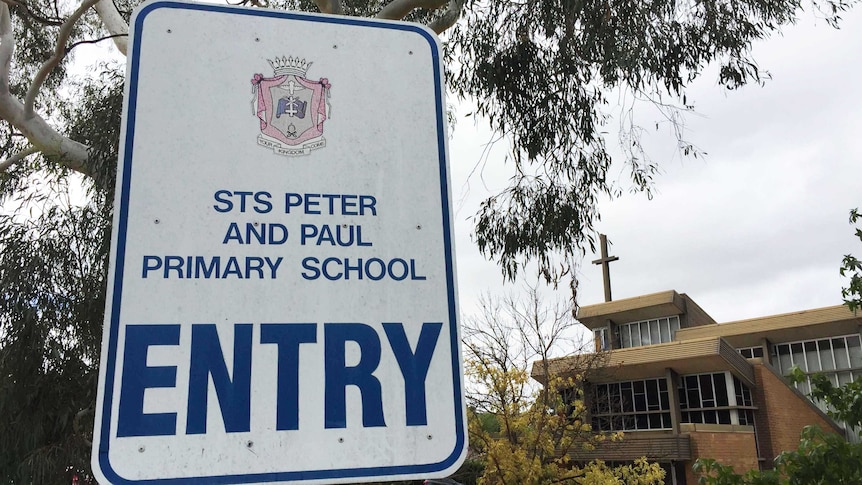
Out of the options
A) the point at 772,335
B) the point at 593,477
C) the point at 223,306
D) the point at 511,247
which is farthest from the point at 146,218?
the point at 772,335

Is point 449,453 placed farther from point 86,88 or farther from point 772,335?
point 772,335

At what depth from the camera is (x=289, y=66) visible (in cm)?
128

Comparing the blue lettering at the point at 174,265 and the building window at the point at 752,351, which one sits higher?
the building window at the point at 752,351

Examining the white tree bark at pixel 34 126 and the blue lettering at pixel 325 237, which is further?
the white tree bark at pixel 34 126

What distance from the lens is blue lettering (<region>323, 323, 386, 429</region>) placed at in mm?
1085

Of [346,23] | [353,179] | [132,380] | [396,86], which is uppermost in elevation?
[346,23]

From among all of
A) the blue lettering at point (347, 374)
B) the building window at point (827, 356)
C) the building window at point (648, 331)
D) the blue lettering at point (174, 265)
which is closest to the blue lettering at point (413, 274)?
the blue lettering at point (347, 374)

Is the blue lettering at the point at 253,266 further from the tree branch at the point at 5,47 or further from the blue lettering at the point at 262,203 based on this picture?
the tree branch at the point at 5,47

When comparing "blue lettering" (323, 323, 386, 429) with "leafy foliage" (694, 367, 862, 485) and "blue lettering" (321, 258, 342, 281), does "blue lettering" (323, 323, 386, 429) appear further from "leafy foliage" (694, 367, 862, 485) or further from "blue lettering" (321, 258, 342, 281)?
"leafy foliage" (694, 367, 862, 485)

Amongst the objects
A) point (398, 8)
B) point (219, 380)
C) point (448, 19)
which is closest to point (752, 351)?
point (448, 19)

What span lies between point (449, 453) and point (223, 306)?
0.42 metres

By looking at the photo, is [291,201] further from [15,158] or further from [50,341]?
[15,158]

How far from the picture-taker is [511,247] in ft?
26.3

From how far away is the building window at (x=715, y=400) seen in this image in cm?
2308
